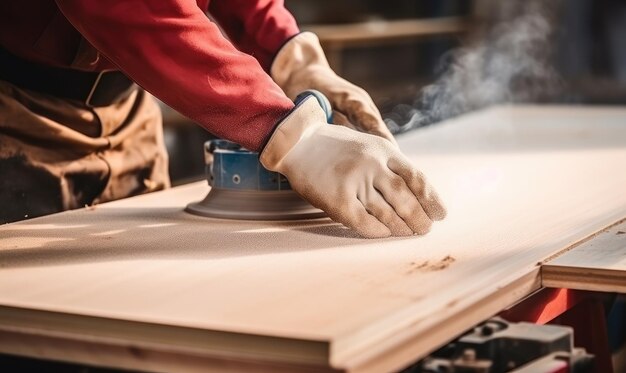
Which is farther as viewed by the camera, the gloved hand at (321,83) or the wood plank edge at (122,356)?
the gloved hand at (321,83)

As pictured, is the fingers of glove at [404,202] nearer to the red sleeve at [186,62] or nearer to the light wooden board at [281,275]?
the light wooden board at [281,275]

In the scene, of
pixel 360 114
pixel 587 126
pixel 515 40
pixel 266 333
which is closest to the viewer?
pixel 266 333

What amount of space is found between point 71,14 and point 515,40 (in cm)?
486

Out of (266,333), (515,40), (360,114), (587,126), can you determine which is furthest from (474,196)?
(515,40)

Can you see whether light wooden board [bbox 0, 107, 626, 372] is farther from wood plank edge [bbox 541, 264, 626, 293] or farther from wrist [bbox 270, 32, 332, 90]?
wrist [bbox 270, 32, 332, 90]

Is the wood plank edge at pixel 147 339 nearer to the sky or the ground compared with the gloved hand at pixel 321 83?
nearer to the ground

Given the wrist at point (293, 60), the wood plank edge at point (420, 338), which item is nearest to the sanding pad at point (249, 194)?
the wrist at point (293, 60)

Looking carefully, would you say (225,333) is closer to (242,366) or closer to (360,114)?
(242,366)

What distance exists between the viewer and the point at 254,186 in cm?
192

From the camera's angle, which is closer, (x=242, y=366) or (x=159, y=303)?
(x=242, y=366)

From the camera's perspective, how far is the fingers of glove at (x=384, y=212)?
66.3 inches

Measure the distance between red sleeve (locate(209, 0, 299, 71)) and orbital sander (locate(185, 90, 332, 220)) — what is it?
13.2 inches

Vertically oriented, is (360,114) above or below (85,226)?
above

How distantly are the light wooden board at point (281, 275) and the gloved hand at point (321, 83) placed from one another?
22 cm
